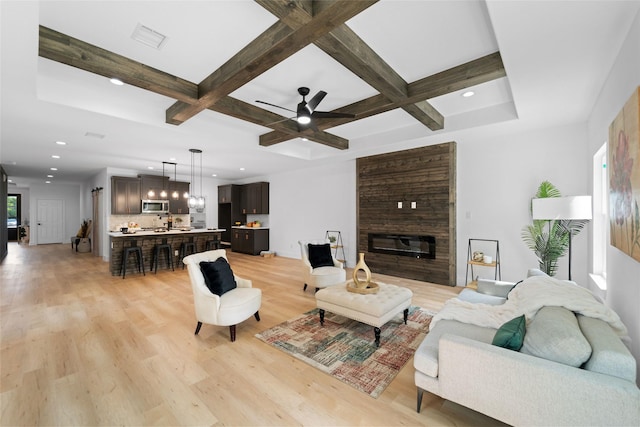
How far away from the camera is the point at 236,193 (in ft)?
32.6

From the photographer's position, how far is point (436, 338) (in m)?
2.07

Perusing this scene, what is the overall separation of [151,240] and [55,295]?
6.74ft

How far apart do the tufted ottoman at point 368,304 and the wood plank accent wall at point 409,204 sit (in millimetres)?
2242

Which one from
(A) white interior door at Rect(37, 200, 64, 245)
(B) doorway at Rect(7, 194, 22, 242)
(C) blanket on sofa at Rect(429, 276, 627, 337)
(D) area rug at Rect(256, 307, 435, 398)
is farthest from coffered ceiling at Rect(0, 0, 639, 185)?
(B) doorway at Rect(7, 194, 22, 242)

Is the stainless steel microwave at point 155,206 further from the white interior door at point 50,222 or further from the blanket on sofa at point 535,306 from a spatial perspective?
the blanket on sofa at point 535,306

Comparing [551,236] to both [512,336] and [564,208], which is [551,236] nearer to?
[564,208]

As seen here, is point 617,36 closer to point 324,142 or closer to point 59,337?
point 324,142

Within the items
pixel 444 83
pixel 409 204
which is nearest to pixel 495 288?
pixel 444 83

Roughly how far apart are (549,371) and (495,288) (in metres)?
2.03

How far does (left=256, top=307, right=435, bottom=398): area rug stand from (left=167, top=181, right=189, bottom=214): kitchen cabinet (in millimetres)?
6943

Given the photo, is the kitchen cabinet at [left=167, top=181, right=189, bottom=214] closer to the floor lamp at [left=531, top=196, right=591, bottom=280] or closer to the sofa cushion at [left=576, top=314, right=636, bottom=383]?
the floor lamp at [left=531, top=196, right=591, bottom=280]

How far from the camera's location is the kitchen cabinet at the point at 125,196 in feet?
24.7

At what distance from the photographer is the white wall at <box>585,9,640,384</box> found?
5.78ft

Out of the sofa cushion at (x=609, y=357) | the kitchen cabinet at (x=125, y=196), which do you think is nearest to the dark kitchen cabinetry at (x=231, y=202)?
the kitchen cabinet at (x=125, y=196)
